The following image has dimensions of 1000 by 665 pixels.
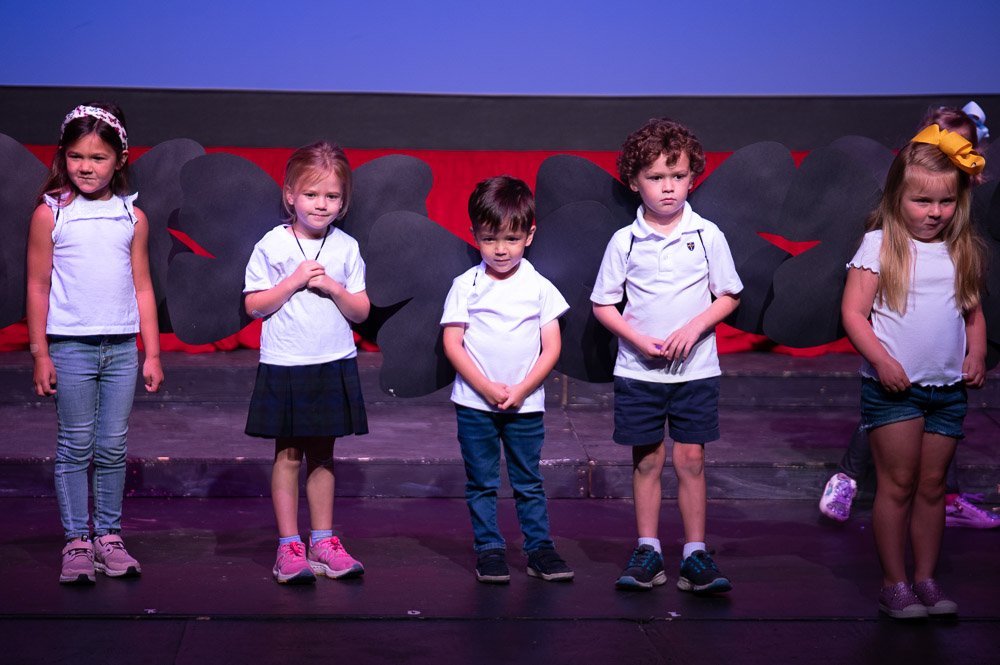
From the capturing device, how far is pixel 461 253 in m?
3.61

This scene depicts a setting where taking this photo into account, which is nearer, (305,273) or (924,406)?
(924,406)

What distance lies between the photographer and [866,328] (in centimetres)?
319

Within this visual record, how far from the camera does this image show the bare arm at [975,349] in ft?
10.6

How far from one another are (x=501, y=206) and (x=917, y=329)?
1.18 meters

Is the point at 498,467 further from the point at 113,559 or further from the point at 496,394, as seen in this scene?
the point at 113,559

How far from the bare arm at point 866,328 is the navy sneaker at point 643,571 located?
0.81 m

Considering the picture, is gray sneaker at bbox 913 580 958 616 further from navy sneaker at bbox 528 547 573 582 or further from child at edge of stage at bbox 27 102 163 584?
child at edge of stage at bbox 27 102 163 584

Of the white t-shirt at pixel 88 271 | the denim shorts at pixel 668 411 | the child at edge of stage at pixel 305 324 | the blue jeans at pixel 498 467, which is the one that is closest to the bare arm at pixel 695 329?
the denim shorts at pixel 668 411

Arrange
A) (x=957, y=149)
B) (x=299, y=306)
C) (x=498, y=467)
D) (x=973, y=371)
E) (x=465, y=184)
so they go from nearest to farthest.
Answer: (x=957, y=149) → (x=973, y=371) → (x=299, y=306) → (x=498, y=467) → (x=465, y=184)

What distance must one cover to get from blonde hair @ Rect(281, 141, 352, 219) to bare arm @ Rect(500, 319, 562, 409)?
71 cm

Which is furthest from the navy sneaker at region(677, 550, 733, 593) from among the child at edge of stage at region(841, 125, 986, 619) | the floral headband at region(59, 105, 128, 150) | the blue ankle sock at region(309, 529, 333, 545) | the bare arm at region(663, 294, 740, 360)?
the floral headband at region(59, 105, 128, 150)

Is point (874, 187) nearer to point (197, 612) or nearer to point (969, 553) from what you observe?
point (969, 553)

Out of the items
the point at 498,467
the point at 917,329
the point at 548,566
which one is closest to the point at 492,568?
the point at 548,566

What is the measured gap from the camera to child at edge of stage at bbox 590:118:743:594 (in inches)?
131
